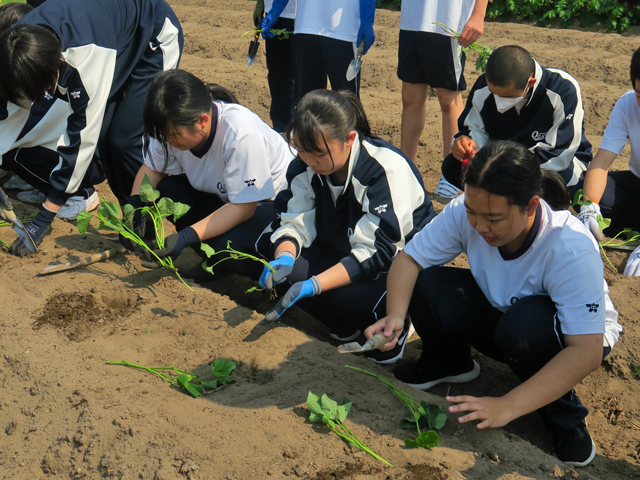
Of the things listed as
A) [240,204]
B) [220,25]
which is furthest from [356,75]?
[220,25]

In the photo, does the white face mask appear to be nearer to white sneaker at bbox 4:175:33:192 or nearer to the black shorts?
the black shorts

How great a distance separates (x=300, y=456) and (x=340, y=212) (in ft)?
3.54

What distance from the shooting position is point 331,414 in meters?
1.92

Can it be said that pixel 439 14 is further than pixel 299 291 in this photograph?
Yes

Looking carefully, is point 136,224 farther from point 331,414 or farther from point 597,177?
point 597,177

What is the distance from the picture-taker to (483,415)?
1.72 metres

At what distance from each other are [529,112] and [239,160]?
1600 mm

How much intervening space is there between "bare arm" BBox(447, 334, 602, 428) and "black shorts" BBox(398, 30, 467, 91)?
2224 mm

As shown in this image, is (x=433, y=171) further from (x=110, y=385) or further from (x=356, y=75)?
(x=110, y=385)

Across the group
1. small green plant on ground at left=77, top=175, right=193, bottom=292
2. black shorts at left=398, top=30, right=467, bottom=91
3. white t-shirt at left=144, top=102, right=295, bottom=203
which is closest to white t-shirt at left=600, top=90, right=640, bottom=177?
black shorts at left=398, top=30, right=467, bottom=91

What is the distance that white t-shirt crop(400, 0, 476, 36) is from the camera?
3.53 meters

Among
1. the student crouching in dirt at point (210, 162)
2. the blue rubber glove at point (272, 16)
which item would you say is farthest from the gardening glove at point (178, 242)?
the blue rubber glove at point (272, 16)

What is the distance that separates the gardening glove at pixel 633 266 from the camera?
2.86 meters

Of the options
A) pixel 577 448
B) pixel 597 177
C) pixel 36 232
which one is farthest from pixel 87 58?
pixel 577 448
